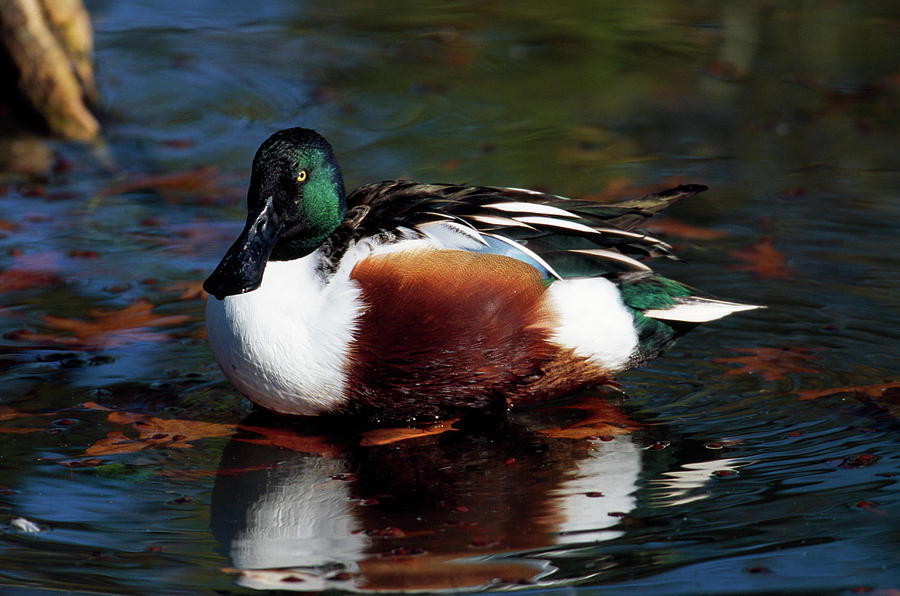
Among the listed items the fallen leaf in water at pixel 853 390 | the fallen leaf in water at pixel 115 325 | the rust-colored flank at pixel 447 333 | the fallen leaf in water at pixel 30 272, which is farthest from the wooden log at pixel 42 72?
Result: the fallen leaf in water at pixel 853 390

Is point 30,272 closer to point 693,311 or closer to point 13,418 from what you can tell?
point 13,418

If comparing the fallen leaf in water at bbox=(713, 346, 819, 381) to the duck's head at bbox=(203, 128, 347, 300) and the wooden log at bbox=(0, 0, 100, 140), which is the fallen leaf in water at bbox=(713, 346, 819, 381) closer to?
the duck's head at bbox=(203, 128, 347, 300)

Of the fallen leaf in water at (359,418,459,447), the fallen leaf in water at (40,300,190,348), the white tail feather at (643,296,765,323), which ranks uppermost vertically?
the white tail feather at (643,296,765,323)

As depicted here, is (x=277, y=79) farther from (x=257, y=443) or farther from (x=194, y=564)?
(x=194, y=564)

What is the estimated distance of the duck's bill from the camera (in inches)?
169

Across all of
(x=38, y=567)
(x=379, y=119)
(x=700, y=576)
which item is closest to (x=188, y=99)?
(x=379, y=119)

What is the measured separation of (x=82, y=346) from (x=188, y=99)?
3.70 m

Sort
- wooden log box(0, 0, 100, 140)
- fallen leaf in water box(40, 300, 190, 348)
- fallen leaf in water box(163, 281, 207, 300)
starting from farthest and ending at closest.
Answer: wooden log box(0, 0, 100, 140), fallen leaf in water box(163, 281, 207, 300), fallen leaf in water box(40, 300, 190, 348)

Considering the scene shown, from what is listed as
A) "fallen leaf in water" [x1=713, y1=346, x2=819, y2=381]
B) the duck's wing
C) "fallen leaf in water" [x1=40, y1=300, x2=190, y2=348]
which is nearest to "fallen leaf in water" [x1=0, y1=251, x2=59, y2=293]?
"fallen leaf in water" [x1=40, y1=300, x2=190, y2=348]

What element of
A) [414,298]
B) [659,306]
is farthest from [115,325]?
[659,306]

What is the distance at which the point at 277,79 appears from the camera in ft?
29.2

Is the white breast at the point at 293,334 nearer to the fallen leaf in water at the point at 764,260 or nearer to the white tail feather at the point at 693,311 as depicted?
the white tail feather at the point at 693,311

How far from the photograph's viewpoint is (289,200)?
14.6ft

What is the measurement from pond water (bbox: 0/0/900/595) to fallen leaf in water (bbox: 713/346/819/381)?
15mm
